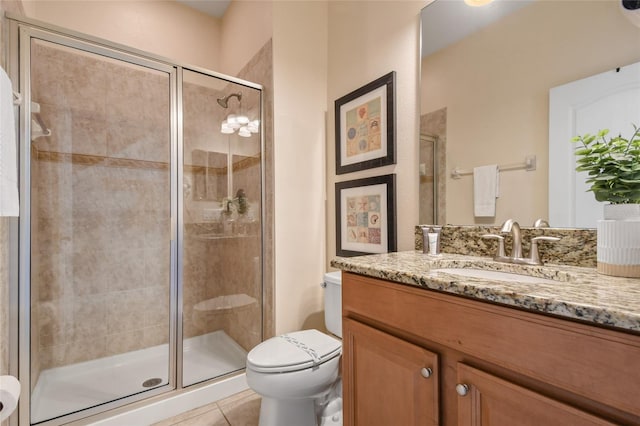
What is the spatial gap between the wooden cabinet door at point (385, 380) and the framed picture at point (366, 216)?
682 millimetres

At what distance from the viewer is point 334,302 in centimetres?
159

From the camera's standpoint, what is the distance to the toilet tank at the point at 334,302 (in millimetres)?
1555

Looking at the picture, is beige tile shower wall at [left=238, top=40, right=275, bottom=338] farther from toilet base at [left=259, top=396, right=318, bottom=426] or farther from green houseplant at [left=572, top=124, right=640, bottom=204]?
green houseplant at [left=572, top=124, right=640, bottom=204]

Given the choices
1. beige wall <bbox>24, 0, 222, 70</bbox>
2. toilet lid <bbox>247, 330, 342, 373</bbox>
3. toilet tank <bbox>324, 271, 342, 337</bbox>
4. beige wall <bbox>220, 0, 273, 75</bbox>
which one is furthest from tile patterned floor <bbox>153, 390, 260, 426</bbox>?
beige wall <bbox>24, 0, 222, 70</bbox>

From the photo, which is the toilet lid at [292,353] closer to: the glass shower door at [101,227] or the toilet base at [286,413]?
the toilet base at [286,413]

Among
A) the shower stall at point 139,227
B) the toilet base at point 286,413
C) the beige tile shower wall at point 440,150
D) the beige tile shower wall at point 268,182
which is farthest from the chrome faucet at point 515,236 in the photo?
the shower stall at point 139,227

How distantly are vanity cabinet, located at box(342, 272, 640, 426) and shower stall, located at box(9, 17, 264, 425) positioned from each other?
1207 millimetres

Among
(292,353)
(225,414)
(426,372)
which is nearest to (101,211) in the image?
(225,414)

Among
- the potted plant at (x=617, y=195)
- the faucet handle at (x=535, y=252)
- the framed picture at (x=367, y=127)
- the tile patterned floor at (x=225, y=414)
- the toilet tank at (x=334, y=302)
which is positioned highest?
the framed picture at (x=367, y=127)

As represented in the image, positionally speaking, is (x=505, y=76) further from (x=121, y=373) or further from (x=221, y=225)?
(x=121, y=373)

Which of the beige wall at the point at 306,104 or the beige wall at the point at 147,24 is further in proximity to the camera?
the beige wall at the point at 147,24

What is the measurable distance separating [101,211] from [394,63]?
7.15ft

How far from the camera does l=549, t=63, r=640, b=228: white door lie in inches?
34.3

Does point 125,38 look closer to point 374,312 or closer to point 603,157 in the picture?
point 374,312
